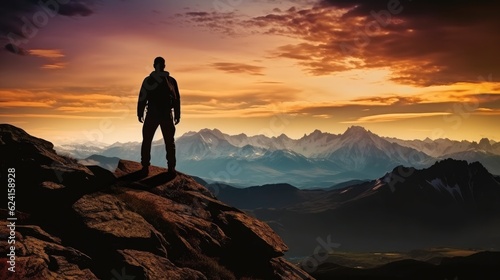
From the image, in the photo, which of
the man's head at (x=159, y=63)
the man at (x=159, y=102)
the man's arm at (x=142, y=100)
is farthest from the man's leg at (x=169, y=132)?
the man's head at (x=159, y=63)

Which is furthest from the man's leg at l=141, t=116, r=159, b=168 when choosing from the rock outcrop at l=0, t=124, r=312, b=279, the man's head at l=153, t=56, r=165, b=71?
the man's head at l=153, t=56, r=165, b=71

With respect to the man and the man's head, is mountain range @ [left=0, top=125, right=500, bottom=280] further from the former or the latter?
the man's head

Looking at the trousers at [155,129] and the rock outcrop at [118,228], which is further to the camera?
the trousers at [155,129]

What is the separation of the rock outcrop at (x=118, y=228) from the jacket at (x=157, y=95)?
4.92 metres

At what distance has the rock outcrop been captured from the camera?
1886cm

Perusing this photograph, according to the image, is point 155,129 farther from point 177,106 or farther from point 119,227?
point 119,227

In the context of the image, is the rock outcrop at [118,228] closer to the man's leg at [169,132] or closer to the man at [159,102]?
the man's leg at [169,132]

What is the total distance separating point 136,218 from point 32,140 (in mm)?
Result: 10287

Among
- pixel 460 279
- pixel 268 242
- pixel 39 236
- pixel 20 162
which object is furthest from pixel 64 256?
pixel 460 279

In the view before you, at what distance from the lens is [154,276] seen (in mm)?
19812

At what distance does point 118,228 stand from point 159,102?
9.65 m

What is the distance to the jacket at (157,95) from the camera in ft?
90.2

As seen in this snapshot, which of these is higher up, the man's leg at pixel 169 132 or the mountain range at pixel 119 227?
the man's leg at pixel 169 132

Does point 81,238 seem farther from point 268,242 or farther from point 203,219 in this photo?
point 268,242
